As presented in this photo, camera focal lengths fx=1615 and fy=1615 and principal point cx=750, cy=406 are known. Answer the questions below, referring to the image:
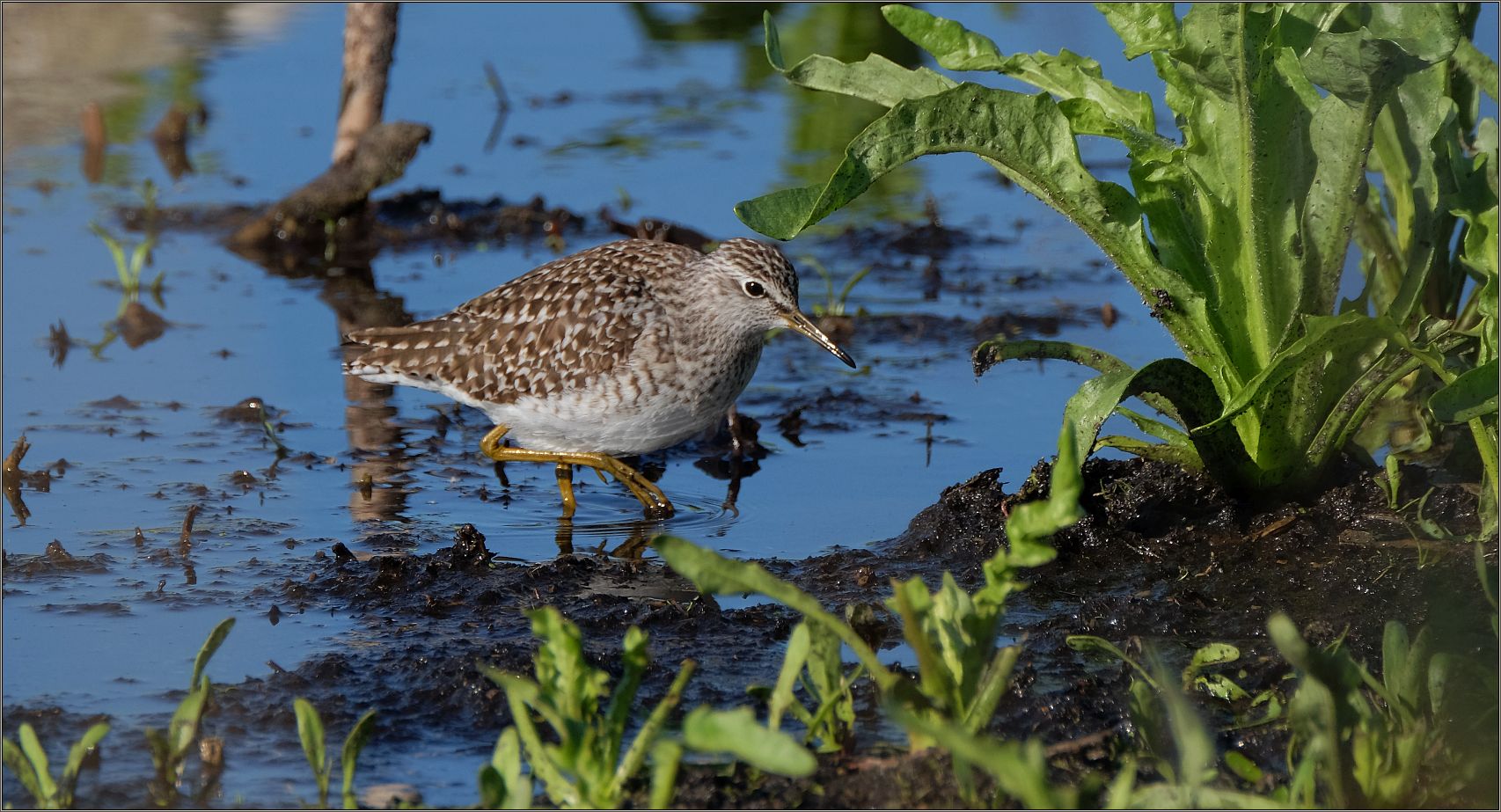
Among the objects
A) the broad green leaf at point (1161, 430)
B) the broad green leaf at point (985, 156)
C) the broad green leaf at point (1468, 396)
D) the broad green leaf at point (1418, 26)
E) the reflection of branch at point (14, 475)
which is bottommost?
the reflection of branch at point (14, 475)

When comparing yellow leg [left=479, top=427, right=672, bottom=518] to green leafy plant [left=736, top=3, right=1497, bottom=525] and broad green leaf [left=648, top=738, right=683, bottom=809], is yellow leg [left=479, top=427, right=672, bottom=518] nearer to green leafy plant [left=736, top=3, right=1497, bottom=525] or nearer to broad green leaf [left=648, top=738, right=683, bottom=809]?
Result: green leafy plant [left=736, top=3, right=1497, bottom=525]

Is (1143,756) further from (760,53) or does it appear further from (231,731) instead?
(760,53)

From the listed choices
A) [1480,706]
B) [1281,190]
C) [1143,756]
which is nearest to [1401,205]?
[1281,190]

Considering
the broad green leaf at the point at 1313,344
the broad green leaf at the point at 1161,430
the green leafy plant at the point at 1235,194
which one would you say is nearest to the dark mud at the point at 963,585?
the broad green leaf at the point at 1161,430

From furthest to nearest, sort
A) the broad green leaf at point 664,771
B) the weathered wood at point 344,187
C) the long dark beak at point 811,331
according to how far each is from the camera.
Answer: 1. the weathered wood at point 344,187
2. the long dark beak at point 811,331
3. the broad green leaf at point 664,771

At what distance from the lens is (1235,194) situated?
6113mm

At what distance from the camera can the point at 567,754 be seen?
4254mm

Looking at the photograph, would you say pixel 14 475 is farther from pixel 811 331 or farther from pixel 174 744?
pixel 811 331

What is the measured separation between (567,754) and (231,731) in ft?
4.61

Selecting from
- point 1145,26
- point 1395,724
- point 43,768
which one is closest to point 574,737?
point 43,768

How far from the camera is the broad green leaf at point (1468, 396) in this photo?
18.4ft

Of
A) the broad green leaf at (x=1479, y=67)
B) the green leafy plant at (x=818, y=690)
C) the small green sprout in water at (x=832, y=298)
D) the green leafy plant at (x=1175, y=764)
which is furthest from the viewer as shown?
the small green sprout in water at (x=832, y=298)

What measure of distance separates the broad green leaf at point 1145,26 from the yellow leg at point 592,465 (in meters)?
2.94

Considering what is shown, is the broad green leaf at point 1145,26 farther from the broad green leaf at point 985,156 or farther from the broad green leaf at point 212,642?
the broad green leaf at point 212,642
